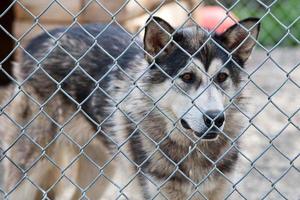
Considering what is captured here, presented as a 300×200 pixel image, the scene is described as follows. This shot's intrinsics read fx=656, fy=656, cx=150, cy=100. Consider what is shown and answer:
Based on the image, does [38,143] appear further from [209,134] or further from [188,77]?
[209,134]

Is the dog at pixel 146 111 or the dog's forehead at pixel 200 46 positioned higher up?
the dog's forehead at pixel 200 46

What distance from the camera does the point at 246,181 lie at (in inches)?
221

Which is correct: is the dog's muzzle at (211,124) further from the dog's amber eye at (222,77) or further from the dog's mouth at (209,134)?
the dog's amber eye at (222,77)

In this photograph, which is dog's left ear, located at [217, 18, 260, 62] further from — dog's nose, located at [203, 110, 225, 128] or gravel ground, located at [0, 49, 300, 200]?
dog's nose, located at [203, 110, 225, 128]

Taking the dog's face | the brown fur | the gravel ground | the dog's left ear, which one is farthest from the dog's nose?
the brown fur

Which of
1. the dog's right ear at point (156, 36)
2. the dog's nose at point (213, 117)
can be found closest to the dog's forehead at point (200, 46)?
the dog's right ear at point (156, 36)

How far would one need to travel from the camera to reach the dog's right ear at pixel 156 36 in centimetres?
348

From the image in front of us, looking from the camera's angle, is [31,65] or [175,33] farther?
[31,65]

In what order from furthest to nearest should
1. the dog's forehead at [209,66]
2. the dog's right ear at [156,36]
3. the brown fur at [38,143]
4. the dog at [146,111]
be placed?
the brown fur at [38,143], the dog's forehead at [209,66], the dog at [146,111], the dog's right ear at [156,36]

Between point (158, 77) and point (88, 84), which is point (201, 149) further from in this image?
point (88, 84)

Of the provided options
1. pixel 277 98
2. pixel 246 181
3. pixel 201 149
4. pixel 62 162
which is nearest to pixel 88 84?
pixel 62 162

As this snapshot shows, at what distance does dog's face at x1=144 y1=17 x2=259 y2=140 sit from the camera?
355 cm

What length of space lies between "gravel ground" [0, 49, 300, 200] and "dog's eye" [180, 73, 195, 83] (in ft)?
1.37

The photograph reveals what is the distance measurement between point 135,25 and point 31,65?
6.52 ft
